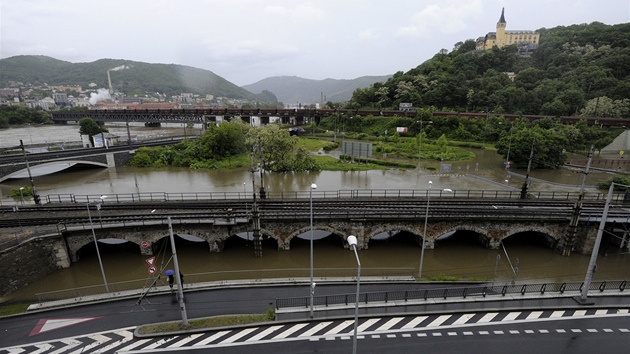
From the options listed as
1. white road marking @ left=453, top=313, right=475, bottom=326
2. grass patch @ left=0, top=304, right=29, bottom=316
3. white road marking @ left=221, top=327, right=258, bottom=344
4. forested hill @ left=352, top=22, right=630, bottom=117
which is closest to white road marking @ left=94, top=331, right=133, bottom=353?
white road marking @ left=221, top=327, right=258, bottom=344

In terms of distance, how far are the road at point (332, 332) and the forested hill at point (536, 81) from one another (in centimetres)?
8467

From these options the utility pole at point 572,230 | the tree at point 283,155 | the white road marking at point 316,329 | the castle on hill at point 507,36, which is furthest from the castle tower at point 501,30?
the white road marking at point 316,329

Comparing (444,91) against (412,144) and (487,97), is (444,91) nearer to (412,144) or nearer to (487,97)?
(487,97)

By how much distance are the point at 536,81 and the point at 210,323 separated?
12076 centimetres

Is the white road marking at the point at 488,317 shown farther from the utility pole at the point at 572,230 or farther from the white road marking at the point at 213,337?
the utility pole at the point at 572,230

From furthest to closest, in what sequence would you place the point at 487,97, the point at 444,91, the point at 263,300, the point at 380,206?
the point at 444,91 < the point at 487,97 < the point at 380,206 < the point at 263,300

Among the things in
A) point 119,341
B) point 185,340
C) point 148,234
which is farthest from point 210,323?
point 148,234

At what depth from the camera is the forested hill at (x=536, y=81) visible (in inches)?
3253

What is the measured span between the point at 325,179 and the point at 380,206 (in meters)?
19.2

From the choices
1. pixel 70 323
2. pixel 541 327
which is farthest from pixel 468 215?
pixel 70 323

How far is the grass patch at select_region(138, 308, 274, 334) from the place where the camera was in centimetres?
1731

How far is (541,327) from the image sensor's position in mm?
17328

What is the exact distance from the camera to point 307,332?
56.1 ft

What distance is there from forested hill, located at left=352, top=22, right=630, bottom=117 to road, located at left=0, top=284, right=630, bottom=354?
3333 inches
